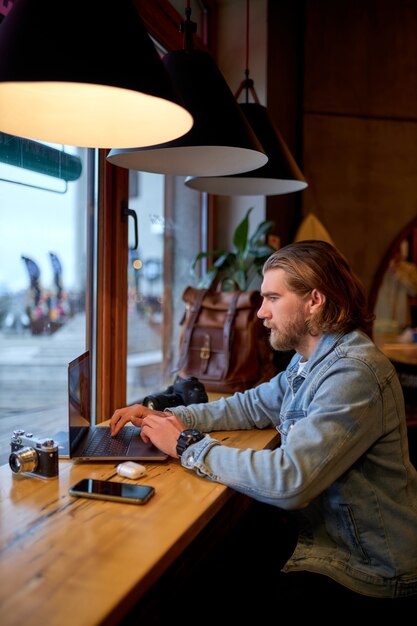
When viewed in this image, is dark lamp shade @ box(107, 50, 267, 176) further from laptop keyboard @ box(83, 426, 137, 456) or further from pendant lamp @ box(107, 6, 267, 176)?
laptop keyboard @ box(83, 426, 137, 456)

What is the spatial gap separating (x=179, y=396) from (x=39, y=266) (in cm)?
69

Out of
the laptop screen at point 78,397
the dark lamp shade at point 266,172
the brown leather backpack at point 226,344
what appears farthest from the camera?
the brown leather backpack at point 226,344

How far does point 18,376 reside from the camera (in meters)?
2.35

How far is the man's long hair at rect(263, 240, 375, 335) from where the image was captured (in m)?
1.53

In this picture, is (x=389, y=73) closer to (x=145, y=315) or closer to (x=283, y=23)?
(x=283, y=23)

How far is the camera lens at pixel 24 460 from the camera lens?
1327mm

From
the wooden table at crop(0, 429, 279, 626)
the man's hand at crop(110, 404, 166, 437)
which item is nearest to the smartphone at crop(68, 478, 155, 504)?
the wooden table at crop(0, 429, 279, 626)

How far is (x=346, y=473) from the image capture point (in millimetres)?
1343

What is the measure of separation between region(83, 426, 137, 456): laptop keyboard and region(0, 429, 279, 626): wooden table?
60mm

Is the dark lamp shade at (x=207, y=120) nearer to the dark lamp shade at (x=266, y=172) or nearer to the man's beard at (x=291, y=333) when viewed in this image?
the dark lamp shade at (x=266, y=172)

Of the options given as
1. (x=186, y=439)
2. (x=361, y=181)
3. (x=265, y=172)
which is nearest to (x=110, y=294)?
(x=265, y=172)

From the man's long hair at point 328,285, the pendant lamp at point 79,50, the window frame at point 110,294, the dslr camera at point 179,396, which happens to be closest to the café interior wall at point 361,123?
the window frame at point 110,294

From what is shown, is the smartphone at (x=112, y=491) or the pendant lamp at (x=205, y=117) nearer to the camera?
the smartphone at (x=112, y=491)

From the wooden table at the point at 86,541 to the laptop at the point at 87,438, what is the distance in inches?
1.4
